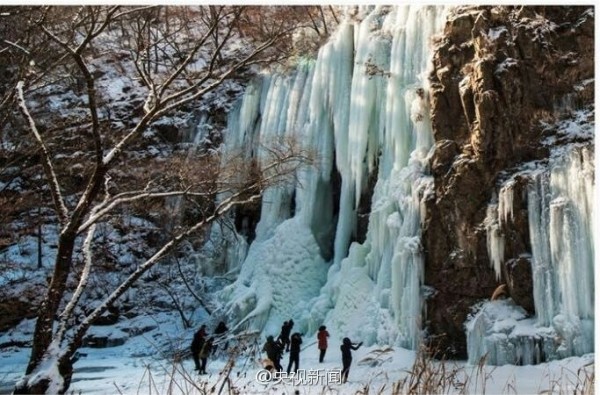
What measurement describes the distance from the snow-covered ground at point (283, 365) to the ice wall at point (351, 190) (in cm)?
55

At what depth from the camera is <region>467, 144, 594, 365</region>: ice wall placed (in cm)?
551

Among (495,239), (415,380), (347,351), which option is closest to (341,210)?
(495,239)

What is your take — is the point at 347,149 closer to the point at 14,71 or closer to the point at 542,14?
the point at 542,14

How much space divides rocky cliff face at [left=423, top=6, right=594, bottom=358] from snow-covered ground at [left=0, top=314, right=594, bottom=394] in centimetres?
95

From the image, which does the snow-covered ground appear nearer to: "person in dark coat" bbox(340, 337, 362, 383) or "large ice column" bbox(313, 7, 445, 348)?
"person in dark coat" bbox(340, 337, 362, 383)

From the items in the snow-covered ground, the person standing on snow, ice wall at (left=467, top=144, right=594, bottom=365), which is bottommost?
the snow-covered ground

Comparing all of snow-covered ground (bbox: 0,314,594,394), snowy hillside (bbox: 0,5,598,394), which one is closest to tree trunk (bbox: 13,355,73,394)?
snowy hillside (bbox: 0,5,598,394)

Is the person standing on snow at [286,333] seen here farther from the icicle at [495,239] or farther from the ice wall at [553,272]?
the icicle at [495,239]

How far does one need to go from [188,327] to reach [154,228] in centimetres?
234

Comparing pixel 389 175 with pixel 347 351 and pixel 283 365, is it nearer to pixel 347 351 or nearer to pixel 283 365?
pixel 347 351

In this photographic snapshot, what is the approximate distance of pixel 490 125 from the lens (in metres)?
6.71

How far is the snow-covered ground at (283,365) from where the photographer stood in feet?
13.2

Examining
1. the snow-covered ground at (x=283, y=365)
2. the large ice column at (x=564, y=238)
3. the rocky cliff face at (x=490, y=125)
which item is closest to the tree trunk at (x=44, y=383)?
the snow-covered ground at (x=283, y=365)

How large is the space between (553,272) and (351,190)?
10.1 feet
